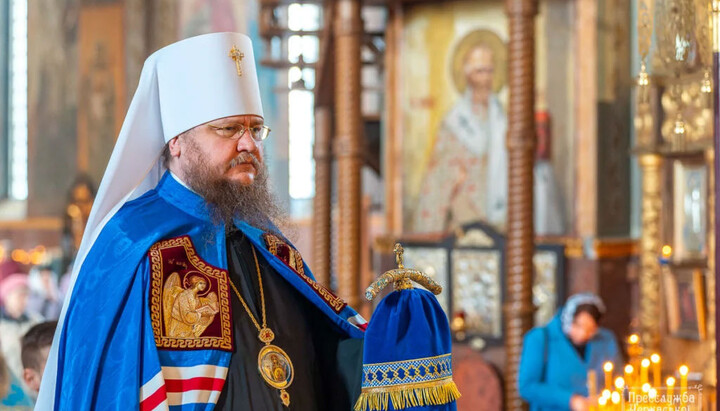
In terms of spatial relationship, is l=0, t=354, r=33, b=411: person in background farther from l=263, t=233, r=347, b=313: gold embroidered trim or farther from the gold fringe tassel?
the gold fringe tassel

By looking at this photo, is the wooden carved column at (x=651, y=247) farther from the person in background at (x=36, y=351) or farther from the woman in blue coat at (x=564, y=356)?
the person in background at (x=36, y=351)

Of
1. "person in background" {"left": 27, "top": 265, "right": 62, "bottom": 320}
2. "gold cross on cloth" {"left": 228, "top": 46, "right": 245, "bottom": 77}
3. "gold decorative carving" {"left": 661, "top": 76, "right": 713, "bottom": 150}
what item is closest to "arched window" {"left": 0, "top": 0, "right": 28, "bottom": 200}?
"person in background" {"left": 27, "top": 265, "right": 62, "bottom": 320}

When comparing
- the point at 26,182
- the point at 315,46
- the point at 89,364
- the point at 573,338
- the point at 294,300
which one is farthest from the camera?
the point at 26,182

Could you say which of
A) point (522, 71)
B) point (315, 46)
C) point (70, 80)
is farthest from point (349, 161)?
point (70, 80)

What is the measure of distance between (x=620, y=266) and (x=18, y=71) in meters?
12.5

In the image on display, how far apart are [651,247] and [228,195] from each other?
5705 millimetres

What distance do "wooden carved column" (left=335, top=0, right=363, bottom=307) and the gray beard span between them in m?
5.77

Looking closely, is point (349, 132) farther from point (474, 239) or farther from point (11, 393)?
point (11, 393)

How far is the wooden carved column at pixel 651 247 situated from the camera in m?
8.25

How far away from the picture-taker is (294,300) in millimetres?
3340

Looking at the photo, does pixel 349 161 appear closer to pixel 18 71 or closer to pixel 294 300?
pixel 294 300

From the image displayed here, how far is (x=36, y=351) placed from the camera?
166 inches

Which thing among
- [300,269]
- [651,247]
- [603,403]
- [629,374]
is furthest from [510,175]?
[300,269]

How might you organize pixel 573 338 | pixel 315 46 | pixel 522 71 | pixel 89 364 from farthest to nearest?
1. pixel 315 46
2. pixel 522 71
3. pixel 573 338
4. pixel 89 364
